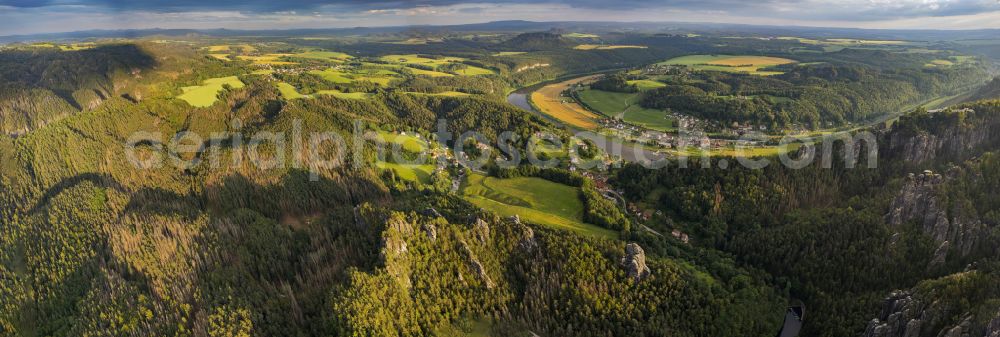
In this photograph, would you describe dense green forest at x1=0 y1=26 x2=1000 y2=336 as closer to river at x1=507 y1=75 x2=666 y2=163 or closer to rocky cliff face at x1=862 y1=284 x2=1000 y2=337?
rocky cliff face at x1=862 y1=284 x2=1000 y2=337

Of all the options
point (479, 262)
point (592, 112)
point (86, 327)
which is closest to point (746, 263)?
point (479, 262)

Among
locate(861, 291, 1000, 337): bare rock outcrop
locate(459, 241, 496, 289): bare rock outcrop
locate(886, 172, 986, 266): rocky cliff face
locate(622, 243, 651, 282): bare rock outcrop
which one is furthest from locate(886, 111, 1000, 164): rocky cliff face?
locate(459, 241, 496, 289): bare rock outcrop

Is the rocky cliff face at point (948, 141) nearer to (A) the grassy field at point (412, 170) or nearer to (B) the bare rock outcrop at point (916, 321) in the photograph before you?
(B) the bare rock outcrop at point (916, 321)

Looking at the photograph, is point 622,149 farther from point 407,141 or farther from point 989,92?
point 989,92

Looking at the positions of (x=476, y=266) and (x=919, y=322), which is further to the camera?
(x=476, y=266)

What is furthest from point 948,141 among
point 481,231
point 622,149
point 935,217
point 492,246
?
point 481,231
